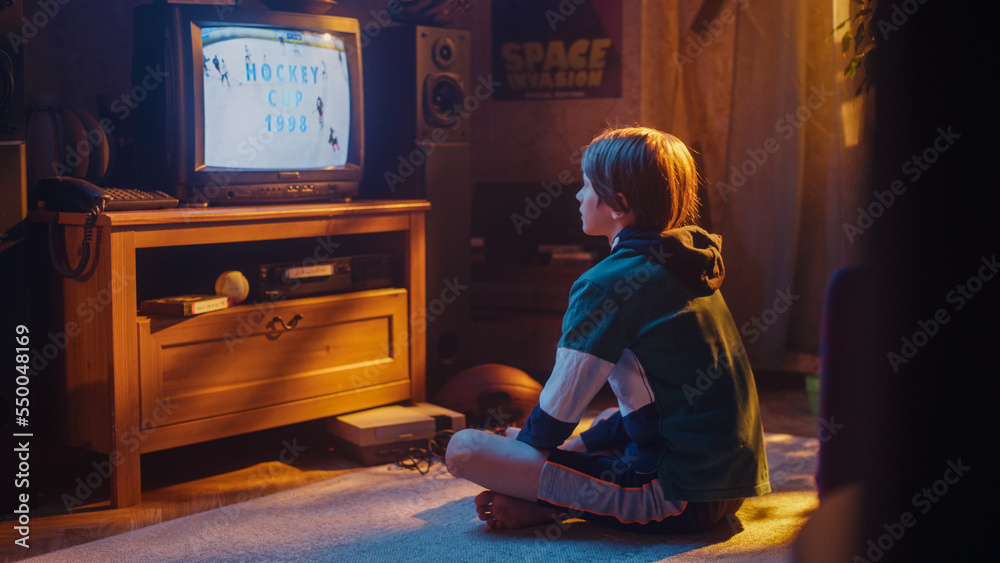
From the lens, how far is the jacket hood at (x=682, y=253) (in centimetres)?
162

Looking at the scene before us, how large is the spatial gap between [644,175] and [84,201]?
4.19 feet

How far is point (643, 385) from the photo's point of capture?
5.41ft

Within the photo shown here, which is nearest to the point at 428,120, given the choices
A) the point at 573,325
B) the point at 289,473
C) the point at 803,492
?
the point at 289,473

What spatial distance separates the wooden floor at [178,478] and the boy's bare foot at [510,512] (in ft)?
2.19

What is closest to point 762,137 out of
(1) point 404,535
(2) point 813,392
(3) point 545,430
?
(2) point 813,392

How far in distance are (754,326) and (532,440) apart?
1937mm

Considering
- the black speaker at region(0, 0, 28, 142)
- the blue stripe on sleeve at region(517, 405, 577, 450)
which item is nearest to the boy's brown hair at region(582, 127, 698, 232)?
the blue stripe on sleeve at region(517, 405, 577, 450)

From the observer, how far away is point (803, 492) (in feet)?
6.87

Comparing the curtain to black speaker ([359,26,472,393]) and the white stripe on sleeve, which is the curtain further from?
the white stripe on sleeve

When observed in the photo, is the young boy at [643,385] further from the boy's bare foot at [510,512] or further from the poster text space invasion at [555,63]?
the poster text space invasion at [555,63]

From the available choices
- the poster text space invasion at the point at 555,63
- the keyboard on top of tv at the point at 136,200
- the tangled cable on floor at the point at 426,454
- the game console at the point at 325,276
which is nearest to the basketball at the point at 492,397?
the tangled cable on floor at the point at 426,454

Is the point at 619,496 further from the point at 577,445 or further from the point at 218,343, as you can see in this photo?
the point at 218,343

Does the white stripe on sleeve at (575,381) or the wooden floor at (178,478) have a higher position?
the white stripe on sleeve at (575,381)

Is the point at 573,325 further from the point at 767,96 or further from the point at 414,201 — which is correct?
the point at 767,96
